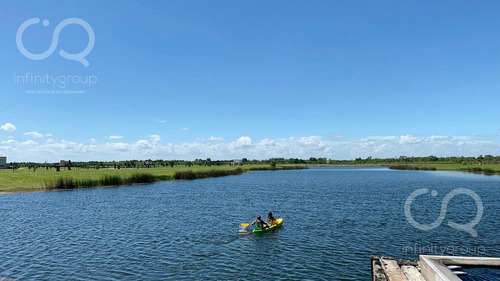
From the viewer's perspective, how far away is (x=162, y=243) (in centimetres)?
Result: 2969

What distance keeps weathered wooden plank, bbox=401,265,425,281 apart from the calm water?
382 cm

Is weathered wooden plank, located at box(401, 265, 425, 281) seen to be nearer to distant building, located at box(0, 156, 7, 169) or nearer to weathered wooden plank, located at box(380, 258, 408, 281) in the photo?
weathered wooden plank, located at box(380, 258, 408, 281)

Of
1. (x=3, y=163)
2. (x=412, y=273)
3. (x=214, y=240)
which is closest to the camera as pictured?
(x=412, y=273)

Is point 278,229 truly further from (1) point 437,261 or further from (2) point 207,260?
(1) point 437,261

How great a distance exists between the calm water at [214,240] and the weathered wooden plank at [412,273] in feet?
12.5

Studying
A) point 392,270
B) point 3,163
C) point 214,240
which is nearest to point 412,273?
point 392,270

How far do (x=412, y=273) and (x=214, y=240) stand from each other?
18.5m

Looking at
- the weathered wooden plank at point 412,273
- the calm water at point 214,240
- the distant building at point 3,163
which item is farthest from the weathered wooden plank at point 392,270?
the distant building at point 3,163

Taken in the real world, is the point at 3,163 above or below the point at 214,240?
above

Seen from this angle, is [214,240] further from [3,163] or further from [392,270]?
[3,163]

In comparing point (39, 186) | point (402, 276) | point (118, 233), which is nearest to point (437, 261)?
point (402, 276)

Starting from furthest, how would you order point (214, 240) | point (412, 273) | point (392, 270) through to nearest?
point (214, 240), point (392, 270), point (412, 273)

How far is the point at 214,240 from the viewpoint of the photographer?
30.7m

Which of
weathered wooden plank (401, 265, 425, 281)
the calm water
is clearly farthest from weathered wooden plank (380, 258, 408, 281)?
the calm water
